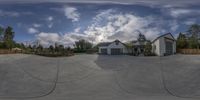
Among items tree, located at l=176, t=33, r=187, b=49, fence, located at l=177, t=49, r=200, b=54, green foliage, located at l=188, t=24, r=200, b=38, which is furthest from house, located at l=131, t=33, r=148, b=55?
green foliage, located at l=188, t=24, r=200, b=38

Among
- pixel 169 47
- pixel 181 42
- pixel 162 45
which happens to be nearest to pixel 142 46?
pixel 162 45

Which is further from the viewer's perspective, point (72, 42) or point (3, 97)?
point (3, 97)

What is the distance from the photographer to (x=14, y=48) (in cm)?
589

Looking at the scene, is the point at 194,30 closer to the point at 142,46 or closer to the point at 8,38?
the point at 142,46

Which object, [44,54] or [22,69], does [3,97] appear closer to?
[22,69]

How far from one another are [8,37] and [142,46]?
3371 mm

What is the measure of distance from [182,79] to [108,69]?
3289 mm

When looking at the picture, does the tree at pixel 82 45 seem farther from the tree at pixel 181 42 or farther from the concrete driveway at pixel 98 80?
the concrete driveway at pixel 98 80

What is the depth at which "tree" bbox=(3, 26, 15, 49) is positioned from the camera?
224 inches

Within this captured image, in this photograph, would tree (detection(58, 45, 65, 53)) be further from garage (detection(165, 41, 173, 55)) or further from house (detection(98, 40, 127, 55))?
garage (detection(165, 41, 173, 55))

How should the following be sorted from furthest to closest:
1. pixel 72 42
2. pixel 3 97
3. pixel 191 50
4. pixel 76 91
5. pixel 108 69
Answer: pixel 108 69 < pixel 76 91 < pixel 3 97 < pixel 191 50 < pixel 72 42

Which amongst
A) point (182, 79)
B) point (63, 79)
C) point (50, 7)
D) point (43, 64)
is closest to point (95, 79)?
point (63, 79)

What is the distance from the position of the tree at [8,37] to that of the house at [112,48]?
210cm

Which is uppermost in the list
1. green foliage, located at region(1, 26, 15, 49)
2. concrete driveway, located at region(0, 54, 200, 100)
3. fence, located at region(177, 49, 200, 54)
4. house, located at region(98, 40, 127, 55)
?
green foliage, located at region(1, 26, 15, 49)
